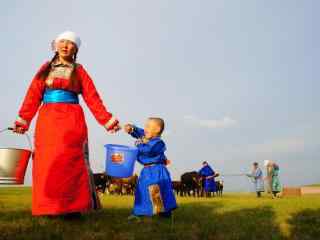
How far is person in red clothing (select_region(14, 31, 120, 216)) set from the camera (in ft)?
15.1

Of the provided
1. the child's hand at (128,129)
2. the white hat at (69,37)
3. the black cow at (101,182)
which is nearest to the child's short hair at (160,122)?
the child's hand at (128,129)

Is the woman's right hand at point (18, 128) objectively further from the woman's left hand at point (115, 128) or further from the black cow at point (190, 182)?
the black cow at point (190, 182)

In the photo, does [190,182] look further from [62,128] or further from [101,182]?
[62,128]

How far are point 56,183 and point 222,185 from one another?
21.1 metres

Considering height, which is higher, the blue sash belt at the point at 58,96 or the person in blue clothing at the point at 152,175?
the blue sash belt at the point at 58,96

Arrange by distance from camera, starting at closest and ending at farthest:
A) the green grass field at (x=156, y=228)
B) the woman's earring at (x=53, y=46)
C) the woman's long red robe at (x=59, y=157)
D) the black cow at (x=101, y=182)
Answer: the green grass field at (x=156, y=228) < the woman's long red robe at (x=59, y=157) < the woman's earring at (x=53, y=46) < the black cow at (x=101, y=182)

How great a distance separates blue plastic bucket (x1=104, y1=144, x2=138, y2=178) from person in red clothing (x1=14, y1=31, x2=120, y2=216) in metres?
0.30

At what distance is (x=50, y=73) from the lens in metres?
5.08

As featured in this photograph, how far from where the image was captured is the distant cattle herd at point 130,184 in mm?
21594

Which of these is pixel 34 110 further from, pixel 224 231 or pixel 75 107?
pixel 224 231

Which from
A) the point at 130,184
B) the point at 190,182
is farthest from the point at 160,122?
the point at 190,182

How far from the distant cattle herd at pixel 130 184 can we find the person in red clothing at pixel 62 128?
16.4 metres

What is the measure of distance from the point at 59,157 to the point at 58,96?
0.81 meters

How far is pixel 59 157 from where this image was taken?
466 centimetres
